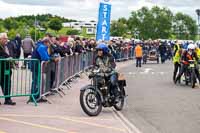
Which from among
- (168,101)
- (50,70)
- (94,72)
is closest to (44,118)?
(94,72)

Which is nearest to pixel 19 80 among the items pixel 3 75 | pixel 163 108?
pixel 3 75

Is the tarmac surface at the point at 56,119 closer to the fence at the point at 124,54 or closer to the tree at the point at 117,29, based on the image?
the fence at the point at 124,54

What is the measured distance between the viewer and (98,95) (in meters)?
12.4

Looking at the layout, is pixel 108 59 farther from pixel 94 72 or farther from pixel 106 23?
pixel 106 23

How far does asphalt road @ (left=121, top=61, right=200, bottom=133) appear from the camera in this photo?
1104 centimetres

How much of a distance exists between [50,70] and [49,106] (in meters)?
1.55

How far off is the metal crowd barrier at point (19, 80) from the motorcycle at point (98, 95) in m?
1.87

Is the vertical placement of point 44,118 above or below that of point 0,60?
below

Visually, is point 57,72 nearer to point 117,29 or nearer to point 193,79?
point 193,79

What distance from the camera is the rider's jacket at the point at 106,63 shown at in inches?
516

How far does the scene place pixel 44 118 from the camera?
11.6 m

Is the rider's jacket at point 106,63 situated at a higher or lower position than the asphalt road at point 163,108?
higher

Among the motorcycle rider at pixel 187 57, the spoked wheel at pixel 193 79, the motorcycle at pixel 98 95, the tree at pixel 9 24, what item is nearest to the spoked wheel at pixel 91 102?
the motorcycle at pixel 98 95

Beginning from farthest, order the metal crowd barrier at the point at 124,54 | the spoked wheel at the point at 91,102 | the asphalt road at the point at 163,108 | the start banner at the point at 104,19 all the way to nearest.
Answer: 1. the metal crowd barrier at the point at 124,54
2. the start banner at the point at 104,19
3. the spoked wheel at the point at 91,102
4. the asphalt road at the point at 163,108
